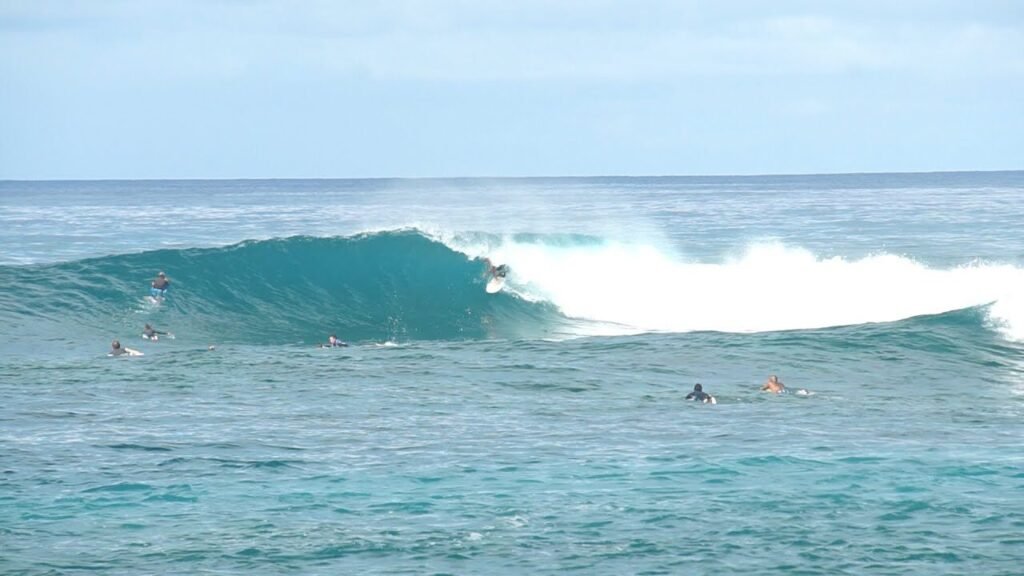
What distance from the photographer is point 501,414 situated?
2116 centimetres

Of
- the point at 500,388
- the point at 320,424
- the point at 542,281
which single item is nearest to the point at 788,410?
the point at 500,388

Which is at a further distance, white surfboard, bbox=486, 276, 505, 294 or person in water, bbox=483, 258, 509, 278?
person in water, bbox=483, 258, 509, 278

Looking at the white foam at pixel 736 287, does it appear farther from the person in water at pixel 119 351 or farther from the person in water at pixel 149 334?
the person in water at pixel 119 351

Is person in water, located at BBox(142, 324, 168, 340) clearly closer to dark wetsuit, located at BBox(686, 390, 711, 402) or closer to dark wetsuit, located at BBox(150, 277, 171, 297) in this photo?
dark wetsuit, located at BBox(150, 277, 171, 297)

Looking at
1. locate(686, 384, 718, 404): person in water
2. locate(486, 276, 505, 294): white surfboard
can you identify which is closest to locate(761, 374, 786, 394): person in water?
locate(686, 384, 718, 404): person in water

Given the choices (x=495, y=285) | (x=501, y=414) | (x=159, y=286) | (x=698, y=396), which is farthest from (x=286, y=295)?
(x=698, y=396)

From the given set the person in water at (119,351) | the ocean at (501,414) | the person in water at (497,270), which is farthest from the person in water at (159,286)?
the person in water at (497,270)

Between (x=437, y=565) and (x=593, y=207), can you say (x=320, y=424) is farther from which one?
(x=593, y=207)

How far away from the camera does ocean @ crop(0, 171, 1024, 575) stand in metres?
14.2

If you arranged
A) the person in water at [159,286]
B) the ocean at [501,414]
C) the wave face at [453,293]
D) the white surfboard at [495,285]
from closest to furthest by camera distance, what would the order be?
the ocean at [501,414] < the wave face at [453,293] < the person in water at [159,286] < the white surfboard at [495,285]

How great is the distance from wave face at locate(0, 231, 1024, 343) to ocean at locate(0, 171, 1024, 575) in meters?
0.13

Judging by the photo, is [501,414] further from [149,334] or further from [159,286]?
[159,286]

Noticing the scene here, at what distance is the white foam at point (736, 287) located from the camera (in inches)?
1490

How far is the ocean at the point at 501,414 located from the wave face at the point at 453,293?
0.43ft
